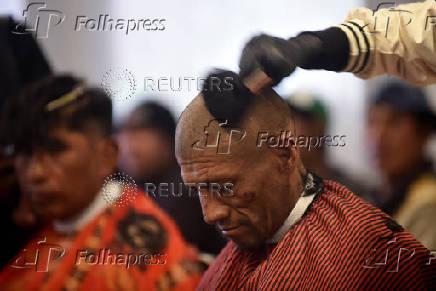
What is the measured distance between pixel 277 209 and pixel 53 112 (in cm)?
60

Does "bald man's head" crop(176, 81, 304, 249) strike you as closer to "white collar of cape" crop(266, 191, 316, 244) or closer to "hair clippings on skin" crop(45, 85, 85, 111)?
"white collar of cape" crop(266, 191, 316, 244)

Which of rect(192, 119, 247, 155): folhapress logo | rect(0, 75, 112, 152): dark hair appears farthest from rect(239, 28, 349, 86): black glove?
rect(0, 75, 112, 152): dark hair

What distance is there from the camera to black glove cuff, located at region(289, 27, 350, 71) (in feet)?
3.47

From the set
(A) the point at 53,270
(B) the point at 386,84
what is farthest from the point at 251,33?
(A) the point at 53,270

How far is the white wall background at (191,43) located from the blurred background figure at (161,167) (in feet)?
0.19

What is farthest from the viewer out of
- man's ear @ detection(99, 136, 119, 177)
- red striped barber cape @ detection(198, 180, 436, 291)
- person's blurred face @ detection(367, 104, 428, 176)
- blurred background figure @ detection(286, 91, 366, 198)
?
person's blurred face @ detection(367, 104, 428, 176)

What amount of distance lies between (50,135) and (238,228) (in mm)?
529

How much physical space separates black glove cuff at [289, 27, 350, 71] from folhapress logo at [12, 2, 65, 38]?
623 millimetres

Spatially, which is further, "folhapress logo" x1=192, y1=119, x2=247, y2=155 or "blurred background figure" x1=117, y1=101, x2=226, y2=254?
"blurred background figure" x1=117, y1=101, x2=226, y2=254

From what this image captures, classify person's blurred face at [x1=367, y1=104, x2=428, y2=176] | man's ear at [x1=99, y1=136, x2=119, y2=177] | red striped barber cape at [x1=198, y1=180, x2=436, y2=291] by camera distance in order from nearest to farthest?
1. red striped barber cape at [x1=198, y1=180, x2=436, y2=291]
2. man's ear at [x1=99, y1=136, x2=119, y2=177]
3. person's blurred face at [x1=367, y1=104, x2=428, y2=176]

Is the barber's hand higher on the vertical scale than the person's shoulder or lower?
higher

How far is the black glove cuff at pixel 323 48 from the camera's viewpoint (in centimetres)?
106

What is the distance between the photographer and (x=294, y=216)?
3.50ft

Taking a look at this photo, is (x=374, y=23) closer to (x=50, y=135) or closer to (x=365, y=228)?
(x=365, y=228)
